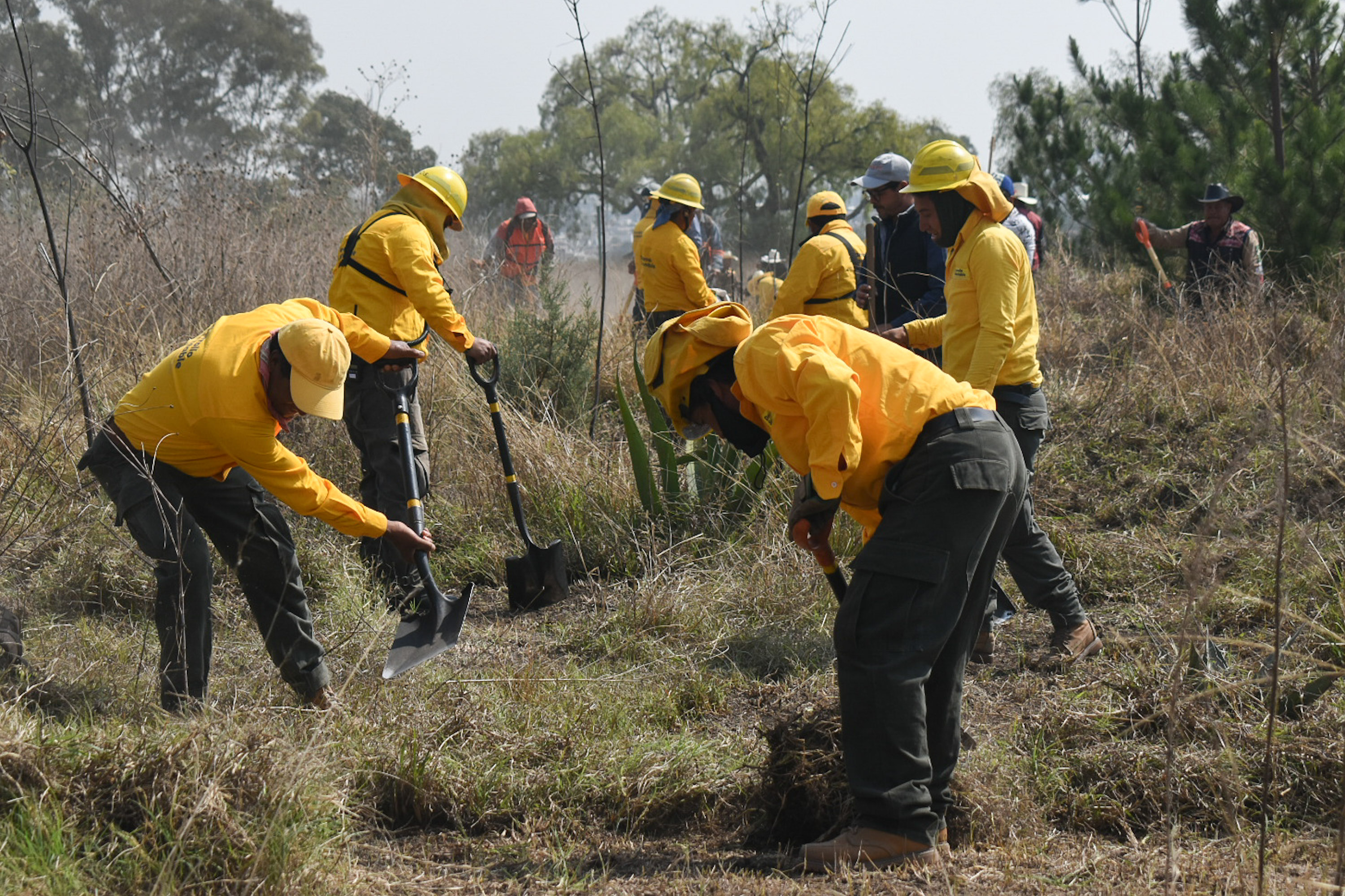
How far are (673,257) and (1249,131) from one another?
5415 mm

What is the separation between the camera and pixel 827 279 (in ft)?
19.2

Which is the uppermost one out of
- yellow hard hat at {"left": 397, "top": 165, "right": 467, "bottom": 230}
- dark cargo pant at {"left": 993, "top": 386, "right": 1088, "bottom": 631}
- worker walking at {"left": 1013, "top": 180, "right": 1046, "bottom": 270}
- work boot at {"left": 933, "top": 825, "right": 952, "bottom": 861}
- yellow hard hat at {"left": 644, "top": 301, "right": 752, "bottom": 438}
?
worker walking at {"left": 1013, "top": 180, "right": 1046, "bottom": 270}

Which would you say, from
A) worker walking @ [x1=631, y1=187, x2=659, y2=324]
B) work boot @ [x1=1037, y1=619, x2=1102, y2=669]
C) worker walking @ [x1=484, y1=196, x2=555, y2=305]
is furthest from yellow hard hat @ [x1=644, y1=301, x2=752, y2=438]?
worker walking @ [x1=484, y1=196, x2=555, y2=305]

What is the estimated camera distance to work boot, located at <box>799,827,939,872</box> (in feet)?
8.69

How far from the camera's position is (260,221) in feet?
29.8

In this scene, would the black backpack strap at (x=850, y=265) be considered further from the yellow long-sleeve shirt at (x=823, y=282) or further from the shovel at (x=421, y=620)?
the shovel at (x=421, y=620)

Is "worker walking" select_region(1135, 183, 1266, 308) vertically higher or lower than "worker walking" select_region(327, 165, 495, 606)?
higher

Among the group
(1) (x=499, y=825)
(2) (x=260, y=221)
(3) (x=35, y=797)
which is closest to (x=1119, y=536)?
(1) (x=499, y=825)

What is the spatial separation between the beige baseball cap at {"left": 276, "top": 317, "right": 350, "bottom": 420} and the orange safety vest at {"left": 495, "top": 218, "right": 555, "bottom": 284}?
5.46 m

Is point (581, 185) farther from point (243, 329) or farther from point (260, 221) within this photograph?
point (243, 329)

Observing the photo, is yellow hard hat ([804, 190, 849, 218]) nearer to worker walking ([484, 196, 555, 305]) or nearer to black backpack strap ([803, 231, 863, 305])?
black backpack strap ([803, 231, 863, 305])

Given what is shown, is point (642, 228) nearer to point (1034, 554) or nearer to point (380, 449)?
point (380, 449)

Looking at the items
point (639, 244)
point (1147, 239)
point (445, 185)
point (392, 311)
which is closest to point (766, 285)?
point (639, 244)

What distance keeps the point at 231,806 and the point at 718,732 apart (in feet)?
5.18
